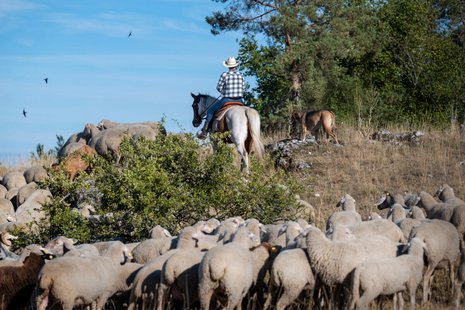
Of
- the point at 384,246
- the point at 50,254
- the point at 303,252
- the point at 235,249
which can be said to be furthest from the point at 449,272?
the point at 50,254

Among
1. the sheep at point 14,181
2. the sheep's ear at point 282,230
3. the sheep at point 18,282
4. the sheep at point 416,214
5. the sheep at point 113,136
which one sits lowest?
the sheep at point 18,282

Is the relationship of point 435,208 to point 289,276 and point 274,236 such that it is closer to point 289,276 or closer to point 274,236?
point 274,236

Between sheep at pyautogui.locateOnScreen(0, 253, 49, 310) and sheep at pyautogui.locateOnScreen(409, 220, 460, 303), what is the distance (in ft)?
15.4

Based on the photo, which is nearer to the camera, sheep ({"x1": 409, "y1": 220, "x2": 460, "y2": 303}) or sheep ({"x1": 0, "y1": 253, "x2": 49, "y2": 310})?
sheep ({"x1": 409, "y1": 220, "x2": 460, "y2": 303})

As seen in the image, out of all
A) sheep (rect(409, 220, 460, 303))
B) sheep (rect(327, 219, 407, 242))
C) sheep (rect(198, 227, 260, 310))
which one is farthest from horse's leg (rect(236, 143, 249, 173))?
sheep (rect(198, 227, 260, 310))

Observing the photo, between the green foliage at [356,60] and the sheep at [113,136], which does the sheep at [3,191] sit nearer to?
the sheep at [113,136]

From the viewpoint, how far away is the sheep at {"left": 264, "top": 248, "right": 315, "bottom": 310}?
9242 millimetres

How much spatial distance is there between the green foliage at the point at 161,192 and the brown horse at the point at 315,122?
1180 cm

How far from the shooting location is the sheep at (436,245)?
401 inches

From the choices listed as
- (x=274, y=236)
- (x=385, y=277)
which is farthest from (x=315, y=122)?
(x=385, y=277)

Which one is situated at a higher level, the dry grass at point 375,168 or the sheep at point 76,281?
the dry grass at point 375,168

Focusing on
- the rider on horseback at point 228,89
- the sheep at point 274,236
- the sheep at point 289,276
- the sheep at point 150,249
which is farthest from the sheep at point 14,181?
the sheep at point 289,276

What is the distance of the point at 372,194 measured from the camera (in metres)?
19.0

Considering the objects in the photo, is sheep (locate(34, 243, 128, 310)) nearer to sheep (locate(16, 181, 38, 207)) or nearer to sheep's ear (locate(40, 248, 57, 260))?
sheep's ear (locate(40, 248, 57, 260))
